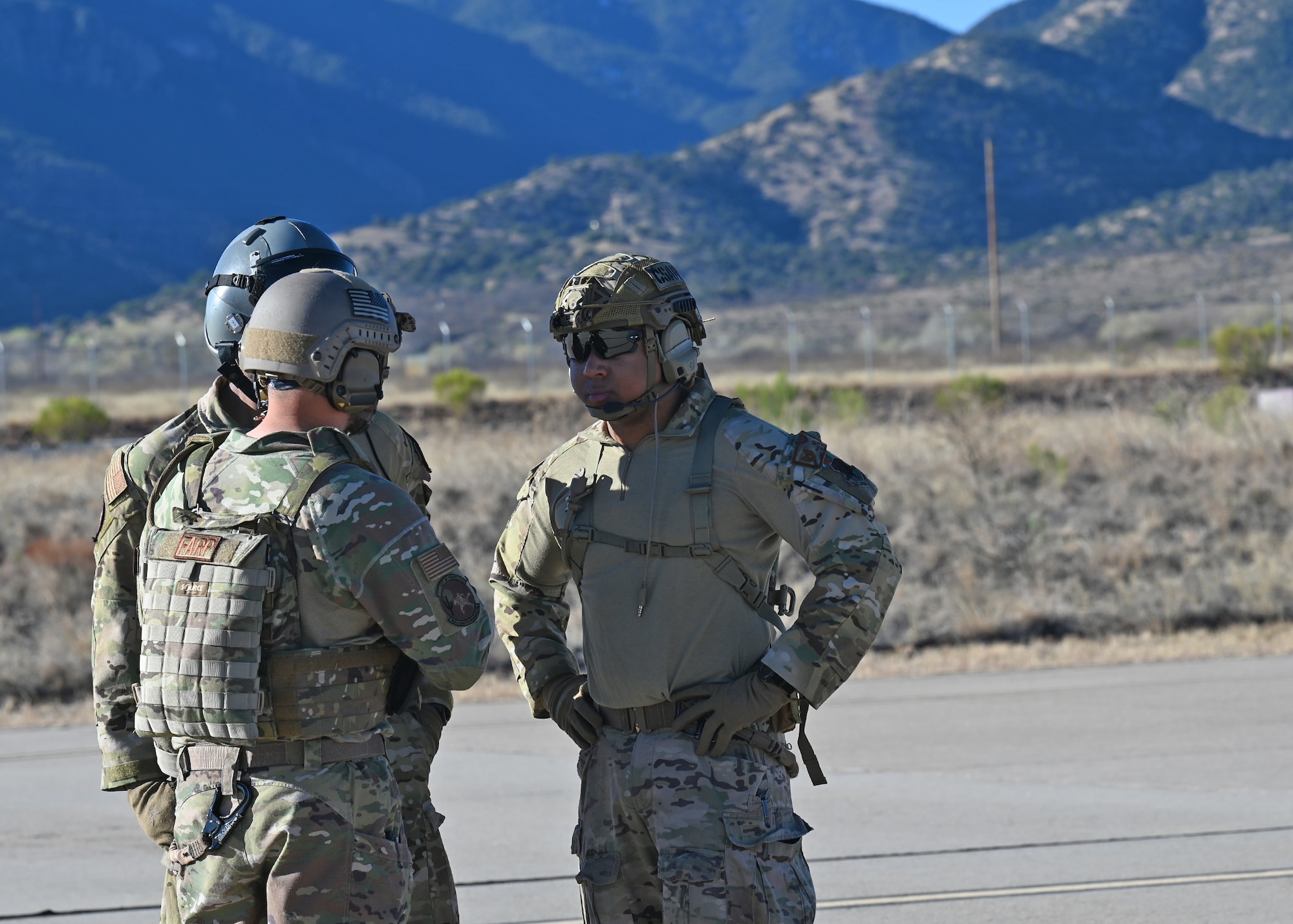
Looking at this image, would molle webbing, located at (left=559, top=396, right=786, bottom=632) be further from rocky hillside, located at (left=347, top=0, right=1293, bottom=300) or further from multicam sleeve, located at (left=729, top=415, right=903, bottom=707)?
rocky hillside, located at (left=347, top=0, right=1293, bottom=300)

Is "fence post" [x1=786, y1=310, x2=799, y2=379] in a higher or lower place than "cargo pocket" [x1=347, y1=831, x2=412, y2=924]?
higher

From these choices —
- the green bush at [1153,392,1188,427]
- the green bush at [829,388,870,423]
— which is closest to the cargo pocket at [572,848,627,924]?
the green bush at [1153,392,1188,427]

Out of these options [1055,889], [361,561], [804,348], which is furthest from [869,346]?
[361,561]

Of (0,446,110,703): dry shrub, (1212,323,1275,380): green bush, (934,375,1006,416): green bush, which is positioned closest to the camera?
(0,446,110,703): dry shrub

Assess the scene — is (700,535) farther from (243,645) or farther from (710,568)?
(243,645)

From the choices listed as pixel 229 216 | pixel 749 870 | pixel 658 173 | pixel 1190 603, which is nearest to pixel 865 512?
pixel 749 870

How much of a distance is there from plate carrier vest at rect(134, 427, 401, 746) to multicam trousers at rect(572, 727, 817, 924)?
70 cm

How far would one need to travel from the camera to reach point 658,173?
305 ft

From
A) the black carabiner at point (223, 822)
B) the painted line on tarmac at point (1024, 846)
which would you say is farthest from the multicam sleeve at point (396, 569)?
the painted line on tarmac at point (1024, 846)

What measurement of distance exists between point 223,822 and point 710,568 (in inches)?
51.2

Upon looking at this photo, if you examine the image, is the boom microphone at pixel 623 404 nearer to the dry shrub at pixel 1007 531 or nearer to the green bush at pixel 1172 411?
the dry shrub at pixel 1007 531

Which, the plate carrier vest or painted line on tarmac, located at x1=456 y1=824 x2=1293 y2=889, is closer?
the plate carrier vest

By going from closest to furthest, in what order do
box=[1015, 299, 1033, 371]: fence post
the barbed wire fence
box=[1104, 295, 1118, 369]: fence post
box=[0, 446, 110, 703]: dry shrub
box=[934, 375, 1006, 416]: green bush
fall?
1. box=[0, 446, 110, 703]: dry shrub
2. box=[934, 375, 1006, 416]: green bush
3. box=[1104, 295, 1118, 369]: fence post
4. box=[1015, 299, 1033, 371]: fence post
5. the barbed wire fence

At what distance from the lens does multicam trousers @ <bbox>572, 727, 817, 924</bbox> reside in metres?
3.67
